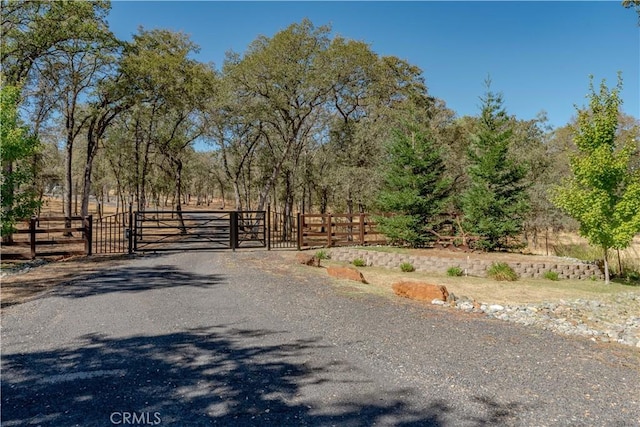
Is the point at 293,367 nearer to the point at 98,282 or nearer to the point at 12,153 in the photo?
the point at 98,282

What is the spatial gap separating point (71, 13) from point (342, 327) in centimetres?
1681

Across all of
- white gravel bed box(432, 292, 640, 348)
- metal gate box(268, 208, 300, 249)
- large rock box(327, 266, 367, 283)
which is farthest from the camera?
metal gate box(268, 208, 300, 249)

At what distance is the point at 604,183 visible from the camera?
1183 cm

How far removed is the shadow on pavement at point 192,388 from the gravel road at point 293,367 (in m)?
0.02

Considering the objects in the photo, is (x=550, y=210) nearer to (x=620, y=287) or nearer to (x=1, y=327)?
(x=620, y=287)

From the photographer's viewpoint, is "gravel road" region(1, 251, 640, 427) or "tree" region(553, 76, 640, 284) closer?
"gravel road" region(1, 251, 640, 427)

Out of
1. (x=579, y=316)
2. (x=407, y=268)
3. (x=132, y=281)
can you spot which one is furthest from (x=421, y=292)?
(x=132, y=281)

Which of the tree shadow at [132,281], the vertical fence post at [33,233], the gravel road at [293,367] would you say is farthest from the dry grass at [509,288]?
the vertical fence post at [33,233]

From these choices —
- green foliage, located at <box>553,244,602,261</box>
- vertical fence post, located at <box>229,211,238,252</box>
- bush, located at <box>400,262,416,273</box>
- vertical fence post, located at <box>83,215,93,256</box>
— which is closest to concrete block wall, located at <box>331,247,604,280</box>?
bush, located at <box>400,262,416,273</box>

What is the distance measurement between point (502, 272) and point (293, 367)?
10.4 metres

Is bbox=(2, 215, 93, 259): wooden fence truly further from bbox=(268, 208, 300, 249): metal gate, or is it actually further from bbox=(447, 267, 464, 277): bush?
bbox=(447, 267, 464, 277): bush

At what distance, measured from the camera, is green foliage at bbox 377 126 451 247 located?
17.1 metres

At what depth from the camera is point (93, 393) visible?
141 inches

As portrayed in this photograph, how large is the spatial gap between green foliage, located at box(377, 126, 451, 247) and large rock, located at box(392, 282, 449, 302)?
28.6ft
